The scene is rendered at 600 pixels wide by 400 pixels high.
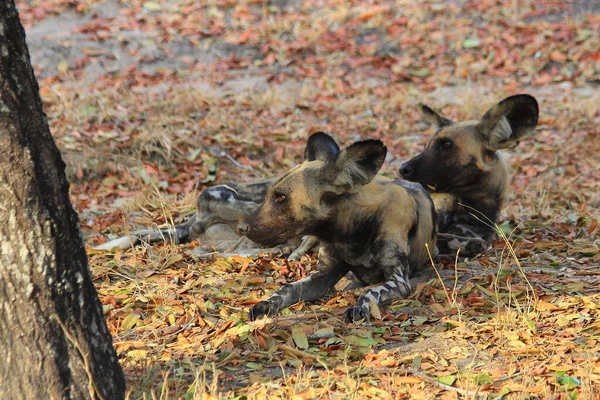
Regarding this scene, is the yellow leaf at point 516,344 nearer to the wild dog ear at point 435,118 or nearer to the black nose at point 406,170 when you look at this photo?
the black nose at point 406,170

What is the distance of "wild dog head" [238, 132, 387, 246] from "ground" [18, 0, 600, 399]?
0.34 meters

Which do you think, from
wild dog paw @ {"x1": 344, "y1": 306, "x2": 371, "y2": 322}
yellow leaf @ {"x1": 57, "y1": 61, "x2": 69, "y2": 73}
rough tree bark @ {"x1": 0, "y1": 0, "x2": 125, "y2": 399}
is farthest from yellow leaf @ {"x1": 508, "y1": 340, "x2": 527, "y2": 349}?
yellow leaf @ {"x1": 57, "y1": 61, "x2": 69, "y2": 73}

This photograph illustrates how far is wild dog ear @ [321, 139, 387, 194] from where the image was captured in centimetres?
370

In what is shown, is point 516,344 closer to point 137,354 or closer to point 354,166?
point 354,166

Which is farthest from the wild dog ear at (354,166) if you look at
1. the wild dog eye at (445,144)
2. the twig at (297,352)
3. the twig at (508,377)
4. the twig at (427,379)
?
the wild dog eye at (445,144)

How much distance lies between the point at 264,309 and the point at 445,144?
6.45 feet

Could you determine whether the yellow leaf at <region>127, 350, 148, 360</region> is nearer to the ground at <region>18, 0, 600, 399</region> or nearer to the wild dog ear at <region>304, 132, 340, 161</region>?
the ground at <region>18, 0, 600, 399</region>

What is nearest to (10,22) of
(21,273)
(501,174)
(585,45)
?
(21,273)

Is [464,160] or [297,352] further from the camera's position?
[464,160]

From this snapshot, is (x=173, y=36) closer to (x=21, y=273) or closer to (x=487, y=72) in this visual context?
(x=487, y=72)

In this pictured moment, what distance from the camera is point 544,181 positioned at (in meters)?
6.79

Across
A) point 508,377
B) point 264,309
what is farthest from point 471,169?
point 508,377

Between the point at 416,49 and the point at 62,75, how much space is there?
4.29 m

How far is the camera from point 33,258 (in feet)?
7.85
